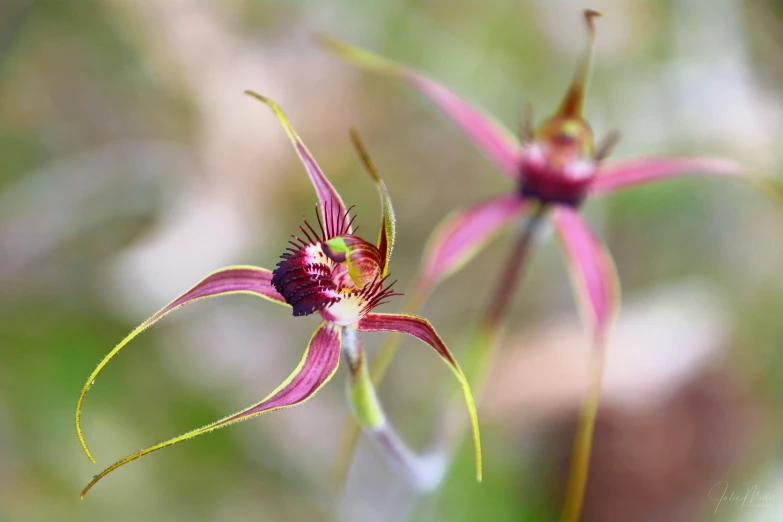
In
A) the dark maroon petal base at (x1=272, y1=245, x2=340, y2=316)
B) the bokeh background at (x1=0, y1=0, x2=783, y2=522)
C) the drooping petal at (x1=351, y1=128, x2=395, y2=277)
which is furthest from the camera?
the bokeh background at (x1=0, y1=0, x2=783, y2=522)

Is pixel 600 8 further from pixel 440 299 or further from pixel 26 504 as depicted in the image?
pixel 26 504

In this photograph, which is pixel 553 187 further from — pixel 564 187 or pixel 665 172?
pixel 665 172

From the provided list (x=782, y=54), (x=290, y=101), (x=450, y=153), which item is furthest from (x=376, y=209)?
(x=782, y=54)

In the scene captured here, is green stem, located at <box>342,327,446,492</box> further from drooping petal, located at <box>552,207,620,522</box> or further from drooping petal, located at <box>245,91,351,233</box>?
drooping petal, located at <box>552,207,620,522</box>

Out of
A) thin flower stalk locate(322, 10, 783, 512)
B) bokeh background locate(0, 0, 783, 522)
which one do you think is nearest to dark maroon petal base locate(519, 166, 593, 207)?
thin flower stalk locate(322, 10, 783, 512)

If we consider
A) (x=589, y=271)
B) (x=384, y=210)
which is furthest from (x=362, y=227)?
(x=384, y=210)

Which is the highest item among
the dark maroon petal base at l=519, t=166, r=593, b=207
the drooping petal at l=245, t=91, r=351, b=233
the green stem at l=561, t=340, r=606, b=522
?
the drooping petal at l=245, t=91, r=351, b=233

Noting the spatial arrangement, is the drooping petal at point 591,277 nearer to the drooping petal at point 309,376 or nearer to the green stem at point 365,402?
the green stem at point 365,402
